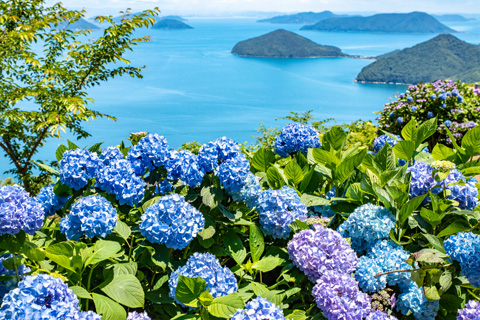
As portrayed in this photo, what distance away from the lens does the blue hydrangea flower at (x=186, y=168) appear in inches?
61.4

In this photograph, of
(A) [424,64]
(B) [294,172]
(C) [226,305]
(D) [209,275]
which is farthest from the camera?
(A) [424,64]

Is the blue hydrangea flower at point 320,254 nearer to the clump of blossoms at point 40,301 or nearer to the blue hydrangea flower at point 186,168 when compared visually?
the blue hydrangea flower at point 186,168

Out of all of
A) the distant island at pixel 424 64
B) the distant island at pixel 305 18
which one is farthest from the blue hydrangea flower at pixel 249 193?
the distant island at pixel 305 18

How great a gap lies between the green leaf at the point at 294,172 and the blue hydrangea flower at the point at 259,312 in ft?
2.98

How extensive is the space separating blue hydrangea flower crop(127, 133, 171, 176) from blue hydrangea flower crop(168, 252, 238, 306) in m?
0.50

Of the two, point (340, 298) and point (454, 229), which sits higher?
point (454, 229)

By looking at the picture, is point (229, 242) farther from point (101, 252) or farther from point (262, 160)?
point (262, 160)

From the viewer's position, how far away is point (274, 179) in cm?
200

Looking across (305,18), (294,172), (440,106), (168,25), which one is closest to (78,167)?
(294,172)

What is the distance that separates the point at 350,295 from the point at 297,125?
3.58 ft

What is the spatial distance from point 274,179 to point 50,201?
3.44 ft

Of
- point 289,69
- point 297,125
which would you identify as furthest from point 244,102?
point 297,125

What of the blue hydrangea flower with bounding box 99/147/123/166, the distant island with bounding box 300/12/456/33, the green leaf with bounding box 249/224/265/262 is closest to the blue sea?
the blue hydrangea flower with bounding box 99/147/123/166

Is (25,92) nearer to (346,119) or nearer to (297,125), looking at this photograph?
(297,125)
